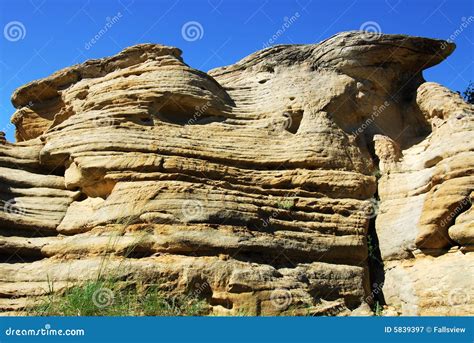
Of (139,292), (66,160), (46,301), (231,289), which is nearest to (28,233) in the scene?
(66,160)

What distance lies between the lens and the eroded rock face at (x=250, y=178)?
33.0 ft

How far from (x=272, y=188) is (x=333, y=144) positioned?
2166mm

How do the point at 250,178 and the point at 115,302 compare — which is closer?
the point at 115,302

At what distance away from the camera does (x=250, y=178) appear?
12.0 m

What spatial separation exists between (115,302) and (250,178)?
460 cm

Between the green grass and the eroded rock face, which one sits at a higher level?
the eroded rock face

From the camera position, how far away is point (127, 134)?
11883mm

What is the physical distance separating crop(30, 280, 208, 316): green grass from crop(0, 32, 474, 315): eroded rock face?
271mm

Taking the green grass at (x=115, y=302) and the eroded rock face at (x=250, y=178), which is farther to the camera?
the eroded rock face at (x=250, y=178)

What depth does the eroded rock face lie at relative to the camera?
10.1m

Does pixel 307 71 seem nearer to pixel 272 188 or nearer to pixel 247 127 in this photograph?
pixel 247 127

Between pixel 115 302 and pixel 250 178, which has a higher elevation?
pixel 250 178

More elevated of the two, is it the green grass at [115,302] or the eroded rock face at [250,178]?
the eroded rock face at [250,178]

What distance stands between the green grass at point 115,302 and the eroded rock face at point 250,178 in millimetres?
271
